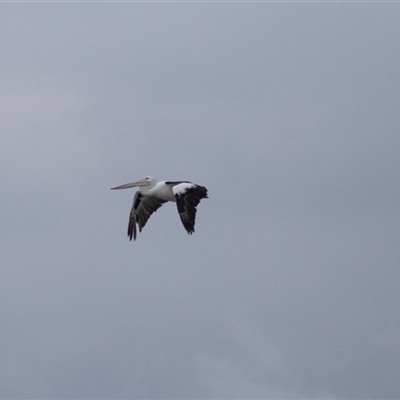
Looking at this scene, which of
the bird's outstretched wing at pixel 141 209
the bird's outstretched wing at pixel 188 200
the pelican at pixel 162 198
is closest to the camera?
the bird's outstretched wing at pixel 188 200

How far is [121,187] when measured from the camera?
41344 mm

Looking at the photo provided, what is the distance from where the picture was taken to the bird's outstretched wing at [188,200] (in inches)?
1454

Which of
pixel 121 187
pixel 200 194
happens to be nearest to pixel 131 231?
pixel 121 187

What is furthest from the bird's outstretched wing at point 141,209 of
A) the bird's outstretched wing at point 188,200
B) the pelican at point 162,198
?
the bird's outstretched wing at point 188,200

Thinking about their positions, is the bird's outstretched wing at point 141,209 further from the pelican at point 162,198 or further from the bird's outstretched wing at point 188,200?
the bird's outstretched wing at point 188,200

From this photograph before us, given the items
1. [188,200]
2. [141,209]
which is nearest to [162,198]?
[141,209]

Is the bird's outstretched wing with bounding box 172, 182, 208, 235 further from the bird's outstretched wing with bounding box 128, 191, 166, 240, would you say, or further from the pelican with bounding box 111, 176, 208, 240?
the bird's outstretched wing with bounding box 128, 191, 166, 240

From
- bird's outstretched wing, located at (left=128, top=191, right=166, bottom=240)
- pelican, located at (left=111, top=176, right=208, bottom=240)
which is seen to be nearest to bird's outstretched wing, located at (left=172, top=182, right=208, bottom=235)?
pelican, located at (left=111, top=176, right=208, bottom=240)

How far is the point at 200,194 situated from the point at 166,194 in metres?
2.35

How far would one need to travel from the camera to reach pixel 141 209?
4119cm

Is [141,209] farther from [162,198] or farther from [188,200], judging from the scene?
[188,200]

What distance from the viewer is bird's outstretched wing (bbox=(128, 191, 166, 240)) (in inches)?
1610

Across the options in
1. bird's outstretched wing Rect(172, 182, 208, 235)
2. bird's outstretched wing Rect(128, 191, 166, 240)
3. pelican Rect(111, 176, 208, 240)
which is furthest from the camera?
bird's outstretched wing Rect(128, 191, 166, 240)

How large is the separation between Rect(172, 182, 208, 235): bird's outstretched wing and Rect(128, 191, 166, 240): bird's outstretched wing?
3.02 m
